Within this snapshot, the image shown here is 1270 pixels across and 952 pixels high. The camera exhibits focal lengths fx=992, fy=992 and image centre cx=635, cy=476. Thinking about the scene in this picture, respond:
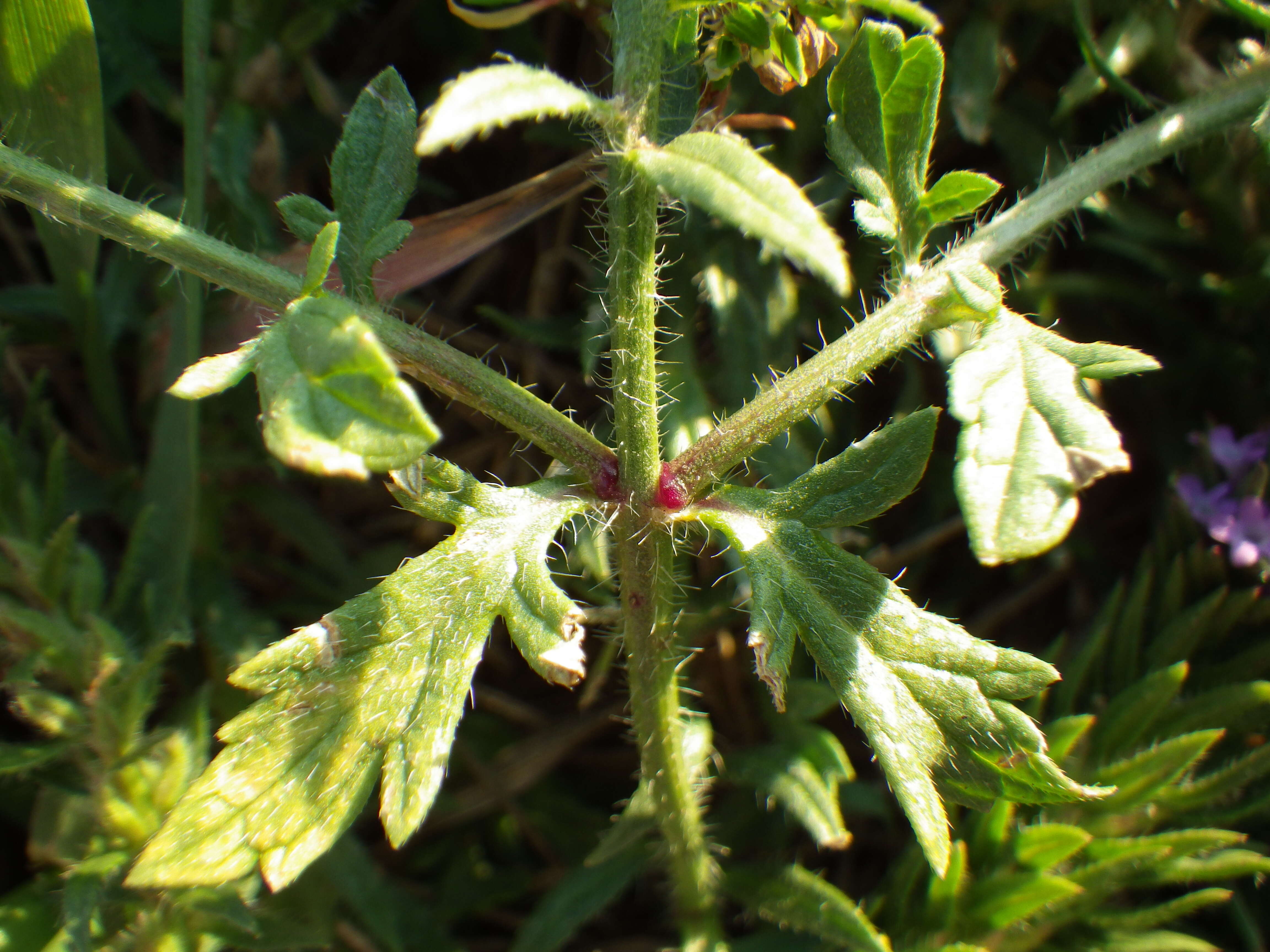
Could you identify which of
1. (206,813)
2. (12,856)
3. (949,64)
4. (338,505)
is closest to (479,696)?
(338,505)

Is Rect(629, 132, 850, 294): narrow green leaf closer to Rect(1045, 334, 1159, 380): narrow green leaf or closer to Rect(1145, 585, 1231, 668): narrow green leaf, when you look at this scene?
Rect(1045, 334, 1159, 380): narrow green leaf

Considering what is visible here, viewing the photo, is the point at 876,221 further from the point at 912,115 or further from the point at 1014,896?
the point at 1014,896

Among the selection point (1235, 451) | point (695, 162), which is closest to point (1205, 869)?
point (1235, 451)

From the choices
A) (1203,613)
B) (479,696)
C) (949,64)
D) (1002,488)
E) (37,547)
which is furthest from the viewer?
(479,696)

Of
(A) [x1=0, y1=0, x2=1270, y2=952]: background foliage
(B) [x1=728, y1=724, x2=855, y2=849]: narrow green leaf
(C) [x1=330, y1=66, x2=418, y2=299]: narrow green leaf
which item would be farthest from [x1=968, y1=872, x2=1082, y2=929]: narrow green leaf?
(C) [x1=330, y1=66, x2=418, y2=299]: narrow green leaf

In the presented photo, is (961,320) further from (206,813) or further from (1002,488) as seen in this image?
(206,813)

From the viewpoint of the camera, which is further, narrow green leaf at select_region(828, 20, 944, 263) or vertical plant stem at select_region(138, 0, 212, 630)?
vertical plant stem at select_region(138, 0, 212, 630)
